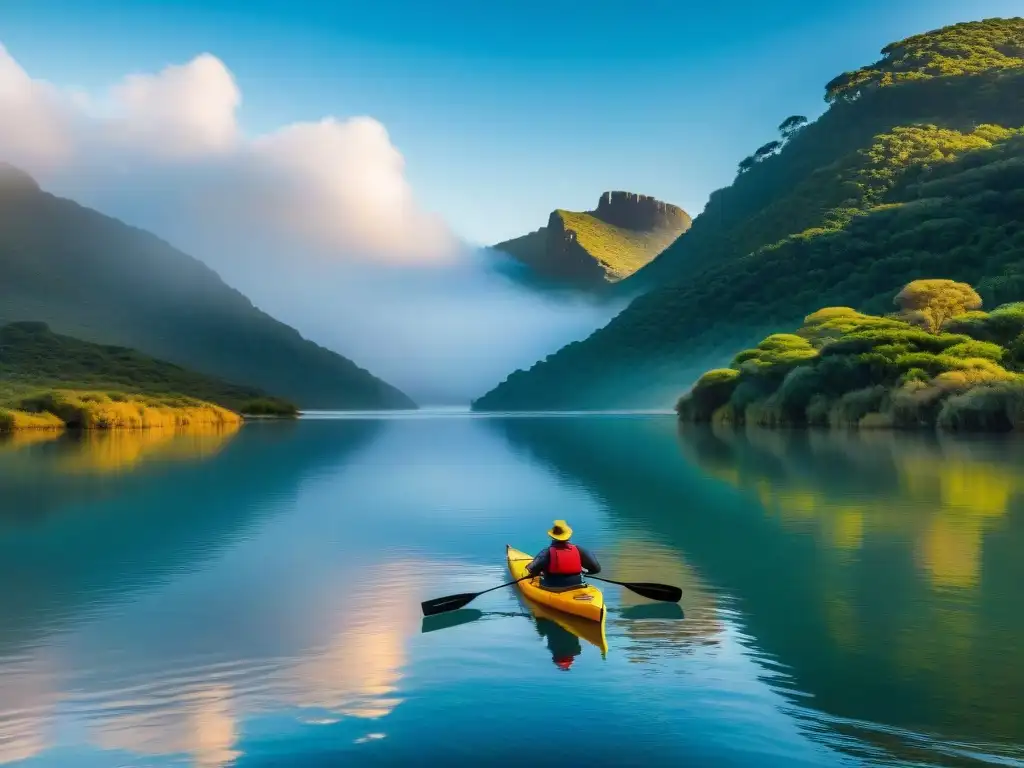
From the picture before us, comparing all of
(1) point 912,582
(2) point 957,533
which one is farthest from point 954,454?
(1) point 912,582

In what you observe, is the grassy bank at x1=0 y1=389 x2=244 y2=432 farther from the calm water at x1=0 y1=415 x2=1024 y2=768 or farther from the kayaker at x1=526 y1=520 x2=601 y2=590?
the kayaker at x1=526 y1=520 x2=601 y2=590

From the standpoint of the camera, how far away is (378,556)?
27.3 m

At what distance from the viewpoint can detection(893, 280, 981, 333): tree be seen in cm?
13612

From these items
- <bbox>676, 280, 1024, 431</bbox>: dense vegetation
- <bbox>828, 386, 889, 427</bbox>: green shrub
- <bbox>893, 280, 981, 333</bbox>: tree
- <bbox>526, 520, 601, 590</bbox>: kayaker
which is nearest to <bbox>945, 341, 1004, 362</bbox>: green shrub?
<bbox>676, 280, 1024, 431</bbox>: dense vegetation

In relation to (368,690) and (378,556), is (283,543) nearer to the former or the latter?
(378,556)

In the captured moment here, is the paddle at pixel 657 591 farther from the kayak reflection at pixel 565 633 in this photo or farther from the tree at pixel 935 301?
the tree at pixel 935 301

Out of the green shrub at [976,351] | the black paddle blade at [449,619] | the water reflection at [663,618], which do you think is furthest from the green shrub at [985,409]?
the black paddle blade at [449,619]

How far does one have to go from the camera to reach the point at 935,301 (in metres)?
139

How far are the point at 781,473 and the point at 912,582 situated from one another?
30473 mm

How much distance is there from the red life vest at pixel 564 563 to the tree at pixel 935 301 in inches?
5026

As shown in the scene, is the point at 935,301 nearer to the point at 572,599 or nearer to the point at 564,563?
the point at 564,563

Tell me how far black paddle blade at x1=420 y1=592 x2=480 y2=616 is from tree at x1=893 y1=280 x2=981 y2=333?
128607 mm

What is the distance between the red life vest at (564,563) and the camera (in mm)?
19328

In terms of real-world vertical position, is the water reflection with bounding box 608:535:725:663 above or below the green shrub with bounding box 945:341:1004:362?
below
